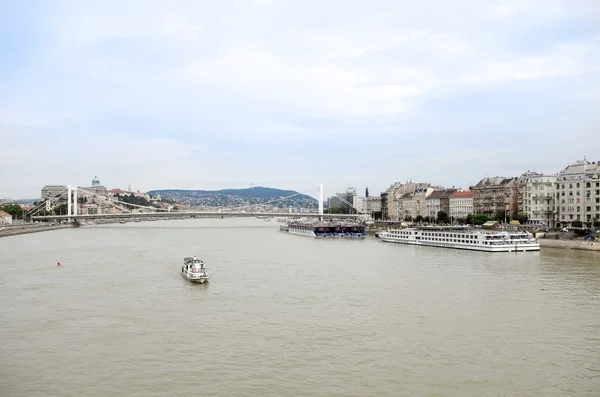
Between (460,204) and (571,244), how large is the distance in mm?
35892

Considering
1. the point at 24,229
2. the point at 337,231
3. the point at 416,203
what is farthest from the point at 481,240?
the point at 24,229

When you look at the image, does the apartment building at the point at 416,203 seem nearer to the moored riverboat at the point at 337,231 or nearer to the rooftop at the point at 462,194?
the rooftop at the point at 462,194

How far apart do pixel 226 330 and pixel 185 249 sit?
25.8 m

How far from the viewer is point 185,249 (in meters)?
40.3

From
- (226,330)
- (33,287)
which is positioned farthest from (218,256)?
(226,330)

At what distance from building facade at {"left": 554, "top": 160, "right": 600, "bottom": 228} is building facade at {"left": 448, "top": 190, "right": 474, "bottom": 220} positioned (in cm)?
1944

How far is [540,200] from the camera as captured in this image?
2248 inches

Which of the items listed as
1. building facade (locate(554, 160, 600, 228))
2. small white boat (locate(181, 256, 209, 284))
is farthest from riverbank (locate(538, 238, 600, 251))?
small white boat (locate(181, 256, 209, 284))

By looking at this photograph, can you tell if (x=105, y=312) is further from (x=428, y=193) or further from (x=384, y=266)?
(x=428, y=193)

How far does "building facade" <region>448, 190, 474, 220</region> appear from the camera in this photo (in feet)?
243

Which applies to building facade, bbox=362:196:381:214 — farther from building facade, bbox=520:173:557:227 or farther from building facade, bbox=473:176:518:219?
building facade, bbox=520:173:557:227

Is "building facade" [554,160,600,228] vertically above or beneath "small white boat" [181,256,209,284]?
above

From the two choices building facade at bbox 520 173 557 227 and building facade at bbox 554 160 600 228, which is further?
building facade at bbox 520 173 557 227

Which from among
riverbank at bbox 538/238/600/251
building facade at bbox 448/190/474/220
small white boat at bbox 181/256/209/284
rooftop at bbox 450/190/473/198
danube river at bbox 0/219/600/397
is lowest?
danube river at bbox 0/219/600/397
